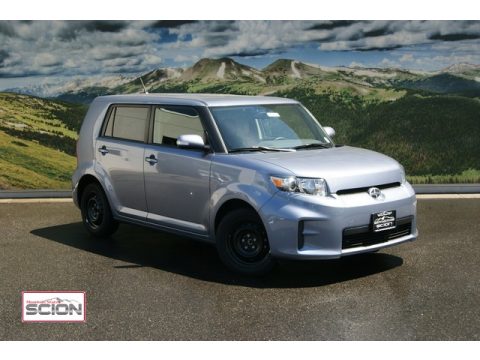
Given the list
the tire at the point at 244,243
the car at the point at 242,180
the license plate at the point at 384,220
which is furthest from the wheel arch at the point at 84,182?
the license plate at the point at 384,220

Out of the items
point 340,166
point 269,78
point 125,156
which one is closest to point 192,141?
point 125,156

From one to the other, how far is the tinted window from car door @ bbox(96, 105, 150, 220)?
194 mm

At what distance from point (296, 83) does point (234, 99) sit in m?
6.26

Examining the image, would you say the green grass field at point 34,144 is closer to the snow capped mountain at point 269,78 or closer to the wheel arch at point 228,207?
the snow capped mountain at point 269,78

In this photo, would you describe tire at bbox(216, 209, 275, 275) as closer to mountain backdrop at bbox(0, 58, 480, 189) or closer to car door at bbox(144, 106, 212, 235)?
car door at bbox(144, 106, 212, 235)

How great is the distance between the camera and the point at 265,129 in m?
7.83

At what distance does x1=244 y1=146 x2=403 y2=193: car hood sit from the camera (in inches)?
270

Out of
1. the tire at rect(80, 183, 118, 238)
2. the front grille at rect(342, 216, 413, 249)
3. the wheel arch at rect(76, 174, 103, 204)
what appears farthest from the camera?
the wheel arch at rect(76, 174, 103, 204)

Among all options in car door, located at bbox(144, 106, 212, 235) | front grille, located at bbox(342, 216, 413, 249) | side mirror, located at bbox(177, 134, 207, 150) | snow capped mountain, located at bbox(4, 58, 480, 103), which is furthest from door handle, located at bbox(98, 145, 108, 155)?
snow capped mountain, located at bbox(4, 58, 480, 103)

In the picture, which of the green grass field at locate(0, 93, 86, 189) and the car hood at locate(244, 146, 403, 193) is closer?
the car hood at locate(244, 146, 403, 193)

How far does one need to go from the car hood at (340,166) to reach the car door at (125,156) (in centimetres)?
158

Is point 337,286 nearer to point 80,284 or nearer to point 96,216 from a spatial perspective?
point 80,284

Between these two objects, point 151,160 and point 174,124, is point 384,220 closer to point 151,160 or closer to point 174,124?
point 174,124

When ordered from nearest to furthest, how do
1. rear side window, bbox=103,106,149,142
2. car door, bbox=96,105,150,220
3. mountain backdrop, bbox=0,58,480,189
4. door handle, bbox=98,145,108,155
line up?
car door, bbox=96,105,150,220, rear side window, bbox=103,106,149,142, door handle, bbox=98,145,108,155, mountain backdrop, bbox=0,58,480,189
